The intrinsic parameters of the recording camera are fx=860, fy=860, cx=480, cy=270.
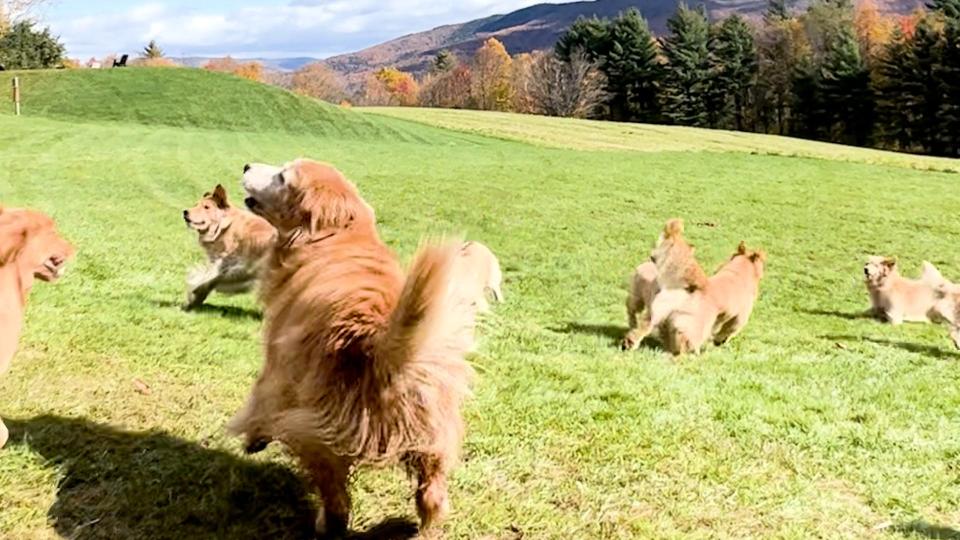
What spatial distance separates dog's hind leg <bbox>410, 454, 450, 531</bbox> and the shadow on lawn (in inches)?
79.7

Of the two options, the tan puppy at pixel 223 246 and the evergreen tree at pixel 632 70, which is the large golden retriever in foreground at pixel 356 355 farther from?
the evergreen tree at pixel 632 70

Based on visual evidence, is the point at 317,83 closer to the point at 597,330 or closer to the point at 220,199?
the point at 220,199

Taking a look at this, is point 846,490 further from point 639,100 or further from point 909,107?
point 639,100

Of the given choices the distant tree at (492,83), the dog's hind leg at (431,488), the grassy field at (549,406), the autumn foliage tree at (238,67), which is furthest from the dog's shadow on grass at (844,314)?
the autumn foliage tree at (238,67)

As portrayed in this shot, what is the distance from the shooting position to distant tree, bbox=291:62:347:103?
4695 inches

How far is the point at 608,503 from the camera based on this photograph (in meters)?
3.90

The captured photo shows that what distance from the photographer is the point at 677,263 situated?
7.49 m

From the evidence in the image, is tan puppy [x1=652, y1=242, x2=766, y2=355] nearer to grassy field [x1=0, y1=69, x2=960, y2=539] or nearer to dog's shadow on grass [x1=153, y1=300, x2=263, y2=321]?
grassy field [x1=0, y1=69, x2=960, y2=539]

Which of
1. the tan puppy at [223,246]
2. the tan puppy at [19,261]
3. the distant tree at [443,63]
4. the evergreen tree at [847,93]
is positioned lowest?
the evergreen tree at [847,93]

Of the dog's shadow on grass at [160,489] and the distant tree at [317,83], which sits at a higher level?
the distant tree at [317,83]

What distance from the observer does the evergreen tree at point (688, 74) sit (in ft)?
216

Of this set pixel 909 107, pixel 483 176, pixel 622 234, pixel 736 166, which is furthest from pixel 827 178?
pixel 909 107

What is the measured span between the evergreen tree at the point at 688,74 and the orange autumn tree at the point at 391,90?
4468 centimetres

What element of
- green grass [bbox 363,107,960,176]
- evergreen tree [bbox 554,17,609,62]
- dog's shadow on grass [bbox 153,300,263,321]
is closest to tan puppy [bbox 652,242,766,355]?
dog's shadow on grass [bbox 153,300,263,321]
